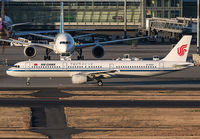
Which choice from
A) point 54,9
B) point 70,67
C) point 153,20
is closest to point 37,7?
point 54,9

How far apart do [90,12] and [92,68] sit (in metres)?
104

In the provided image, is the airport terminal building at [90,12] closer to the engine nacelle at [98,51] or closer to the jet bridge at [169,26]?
the jet bridge at [169,26]

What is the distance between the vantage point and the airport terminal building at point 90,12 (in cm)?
16112

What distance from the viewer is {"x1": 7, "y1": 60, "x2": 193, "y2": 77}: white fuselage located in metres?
59.4

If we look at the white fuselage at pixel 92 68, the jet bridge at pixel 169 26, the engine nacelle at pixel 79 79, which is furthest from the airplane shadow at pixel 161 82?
the jet bridge at pixel 169 26

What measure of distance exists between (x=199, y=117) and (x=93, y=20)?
123958mm

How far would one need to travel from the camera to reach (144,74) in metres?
59.8

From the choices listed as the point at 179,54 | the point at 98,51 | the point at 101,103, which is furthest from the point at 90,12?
the point at 101,103

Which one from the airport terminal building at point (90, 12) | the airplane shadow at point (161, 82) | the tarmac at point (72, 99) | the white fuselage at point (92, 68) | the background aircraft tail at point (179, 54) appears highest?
the airport terminal building at point (90, 12)

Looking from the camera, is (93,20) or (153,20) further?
(93,20)

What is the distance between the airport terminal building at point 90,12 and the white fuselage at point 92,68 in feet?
334

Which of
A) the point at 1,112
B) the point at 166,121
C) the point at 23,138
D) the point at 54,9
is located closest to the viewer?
the point at 23,138

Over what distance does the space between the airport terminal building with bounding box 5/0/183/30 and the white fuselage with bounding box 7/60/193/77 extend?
334ft

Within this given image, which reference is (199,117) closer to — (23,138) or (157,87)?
(23,138)
